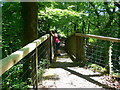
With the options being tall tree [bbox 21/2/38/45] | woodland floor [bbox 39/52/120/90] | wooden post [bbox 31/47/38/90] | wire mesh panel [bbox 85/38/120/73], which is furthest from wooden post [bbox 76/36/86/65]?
wooden post [bbox 31/47/38/90]

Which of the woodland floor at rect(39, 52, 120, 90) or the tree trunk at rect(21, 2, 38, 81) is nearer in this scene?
the woodland floor at rect(39, 52, 120, 90)

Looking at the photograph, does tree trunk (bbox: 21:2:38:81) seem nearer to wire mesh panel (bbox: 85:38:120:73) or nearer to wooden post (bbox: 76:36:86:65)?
wire mesh panel (bbox: 85:38:120:73)

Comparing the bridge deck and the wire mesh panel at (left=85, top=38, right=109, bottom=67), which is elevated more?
the wire mesh panel at (left=85, top=38, right=109, bottom=67)

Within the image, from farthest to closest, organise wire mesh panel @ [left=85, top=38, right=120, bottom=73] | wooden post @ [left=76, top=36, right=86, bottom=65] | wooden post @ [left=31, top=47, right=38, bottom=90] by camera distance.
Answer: wooden post @ [left=76, top=36, right=86, bottom=65] → wire mesh panel @ [left=85, top=38, right=120, bottom=73] → wooden post @ [left=31, top=47, right=38, bottom=90]

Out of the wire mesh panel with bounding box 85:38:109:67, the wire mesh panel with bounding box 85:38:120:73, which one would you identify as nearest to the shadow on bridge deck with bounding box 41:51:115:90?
the wire mesh panel with bounding box 85:38:120:73

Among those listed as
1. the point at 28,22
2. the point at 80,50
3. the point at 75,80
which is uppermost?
the point at 28,22

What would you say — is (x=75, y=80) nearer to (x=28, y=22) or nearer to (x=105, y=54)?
(x=105, y=54)

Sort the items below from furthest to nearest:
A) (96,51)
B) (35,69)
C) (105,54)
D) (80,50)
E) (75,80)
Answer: (80,50), (96,51), (105,54), (75,80), (35,69)

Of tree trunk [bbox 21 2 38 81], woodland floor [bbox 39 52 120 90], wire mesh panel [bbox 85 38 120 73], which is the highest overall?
tree trunk [bbox 21 2 38 81]

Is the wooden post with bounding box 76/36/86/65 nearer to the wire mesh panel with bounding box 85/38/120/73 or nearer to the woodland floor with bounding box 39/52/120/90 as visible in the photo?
the wire mesh panel with bounding box 85/38/120/73

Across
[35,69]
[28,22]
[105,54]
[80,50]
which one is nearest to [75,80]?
[35,69]

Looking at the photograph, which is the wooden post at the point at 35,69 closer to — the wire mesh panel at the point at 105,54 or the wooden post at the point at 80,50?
the wire mesh panel at the point at 105,54

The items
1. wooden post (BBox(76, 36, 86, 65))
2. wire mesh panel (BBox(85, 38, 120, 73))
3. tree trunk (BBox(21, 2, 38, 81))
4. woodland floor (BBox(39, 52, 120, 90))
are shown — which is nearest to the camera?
woodland floor (BBox(39, 52, 120, 90))

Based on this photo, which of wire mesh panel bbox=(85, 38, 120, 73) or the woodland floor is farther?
wire mesh panel bbox=(85, 38, 120, 73)
